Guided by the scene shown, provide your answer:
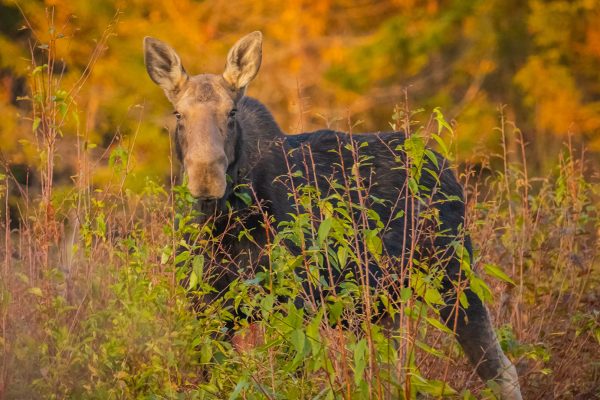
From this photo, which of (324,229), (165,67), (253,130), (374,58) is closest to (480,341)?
(253,130)

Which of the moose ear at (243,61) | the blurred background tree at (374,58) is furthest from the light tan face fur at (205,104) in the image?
the blurred background tree at (374,58)

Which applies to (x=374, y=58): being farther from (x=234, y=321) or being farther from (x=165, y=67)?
(x=234, y=321)

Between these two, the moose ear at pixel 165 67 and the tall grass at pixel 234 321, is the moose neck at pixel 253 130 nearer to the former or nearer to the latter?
the tall grass at pixel 234 321

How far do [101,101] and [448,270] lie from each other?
43.1 feet

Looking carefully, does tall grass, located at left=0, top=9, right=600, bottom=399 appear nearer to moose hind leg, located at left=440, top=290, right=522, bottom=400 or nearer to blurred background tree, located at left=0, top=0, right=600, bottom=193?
moose hind leg, located at left=440, top=290, right=522, bottom=400

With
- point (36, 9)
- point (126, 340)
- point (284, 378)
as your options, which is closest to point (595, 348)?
point (284, 378)

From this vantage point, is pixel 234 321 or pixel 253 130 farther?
pixel 253 130

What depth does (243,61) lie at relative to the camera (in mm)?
7949

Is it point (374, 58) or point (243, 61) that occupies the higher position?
point (243, 61)

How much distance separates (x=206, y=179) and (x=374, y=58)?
16.2 metres

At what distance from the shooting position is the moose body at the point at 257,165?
7.06m

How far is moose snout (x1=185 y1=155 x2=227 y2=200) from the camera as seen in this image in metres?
6.78

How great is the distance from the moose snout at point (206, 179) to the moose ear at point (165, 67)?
104 centimetres

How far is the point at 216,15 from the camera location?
2333cm
